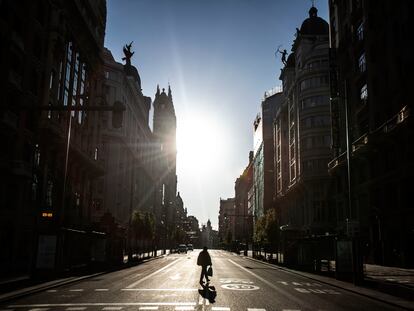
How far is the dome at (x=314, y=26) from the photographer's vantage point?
7644 centimetres

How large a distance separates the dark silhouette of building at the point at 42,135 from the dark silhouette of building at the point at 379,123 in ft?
65.7

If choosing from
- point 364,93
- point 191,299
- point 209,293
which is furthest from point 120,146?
point 191,299

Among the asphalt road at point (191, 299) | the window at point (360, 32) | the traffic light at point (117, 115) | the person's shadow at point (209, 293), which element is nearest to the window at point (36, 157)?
the asphalt road at point (191, 299)

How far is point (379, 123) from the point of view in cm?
4153

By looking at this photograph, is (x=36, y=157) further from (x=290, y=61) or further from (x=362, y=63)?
(x=290, y=61)

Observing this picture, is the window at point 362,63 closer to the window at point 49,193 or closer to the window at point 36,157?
the window at point 36,157

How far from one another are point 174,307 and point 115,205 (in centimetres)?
6305

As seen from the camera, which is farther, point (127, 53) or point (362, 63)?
point (127, 53)

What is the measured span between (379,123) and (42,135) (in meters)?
30.9

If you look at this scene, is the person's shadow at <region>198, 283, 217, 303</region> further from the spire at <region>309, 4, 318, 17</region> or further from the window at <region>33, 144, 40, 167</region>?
the spire at <region>309, 4, 318, 17</region>

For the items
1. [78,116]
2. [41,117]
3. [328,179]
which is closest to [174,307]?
[41,117]

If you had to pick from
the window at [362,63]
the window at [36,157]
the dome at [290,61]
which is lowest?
the window at [36,157]

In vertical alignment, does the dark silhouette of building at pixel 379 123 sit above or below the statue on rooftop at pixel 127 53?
below

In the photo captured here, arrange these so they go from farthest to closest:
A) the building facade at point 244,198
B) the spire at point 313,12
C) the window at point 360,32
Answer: the building facade at point 244,198 < the spire at point 313,12 < the window at point 360,32
